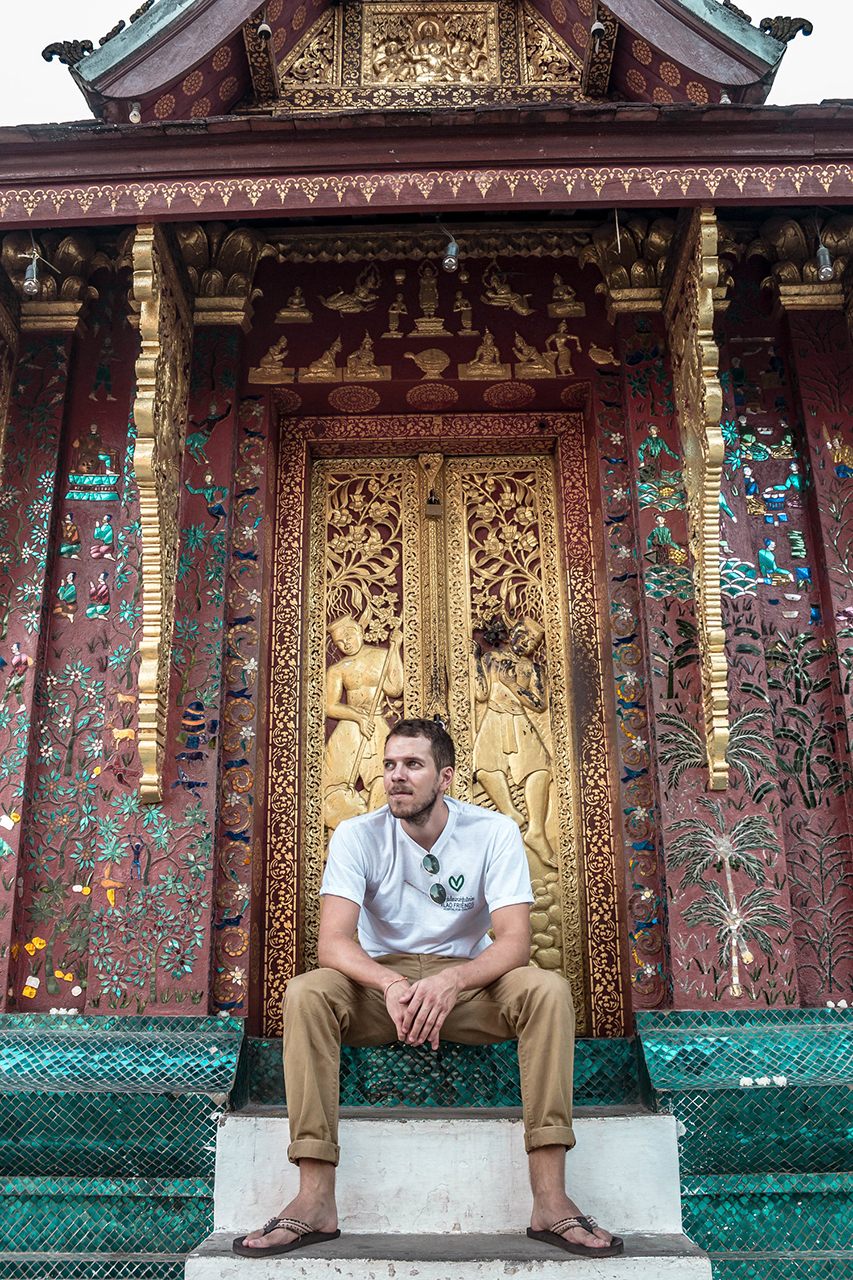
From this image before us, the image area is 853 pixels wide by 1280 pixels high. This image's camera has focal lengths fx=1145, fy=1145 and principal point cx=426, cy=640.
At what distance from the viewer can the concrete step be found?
3.20 m

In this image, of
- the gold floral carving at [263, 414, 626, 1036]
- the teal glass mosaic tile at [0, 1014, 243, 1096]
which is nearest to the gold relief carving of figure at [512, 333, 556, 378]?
the gold floral carving at [263, 414, 626, 1036]

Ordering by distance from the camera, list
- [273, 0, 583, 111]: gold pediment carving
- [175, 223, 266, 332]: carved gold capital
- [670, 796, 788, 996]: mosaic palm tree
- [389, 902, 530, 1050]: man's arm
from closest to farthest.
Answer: [389, 902, 530, 1050]: man's arm → [670, 796, 788, 996]: mosaic palm tree → [175, 223, 266, 332]: carved gold capital → [273, 0, 583, 111]: gold pediment carving

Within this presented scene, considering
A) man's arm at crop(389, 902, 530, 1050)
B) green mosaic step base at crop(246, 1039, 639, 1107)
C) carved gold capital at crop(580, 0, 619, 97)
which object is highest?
carved gold capital at crop(580, 0, 619, 97)

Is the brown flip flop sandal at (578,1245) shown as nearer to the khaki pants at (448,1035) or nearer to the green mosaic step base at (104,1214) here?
the khaki pants at (448,1035)

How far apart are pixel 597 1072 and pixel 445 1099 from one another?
2.05 feet

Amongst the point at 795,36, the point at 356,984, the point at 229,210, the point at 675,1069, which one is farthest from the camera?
the point at 795,36

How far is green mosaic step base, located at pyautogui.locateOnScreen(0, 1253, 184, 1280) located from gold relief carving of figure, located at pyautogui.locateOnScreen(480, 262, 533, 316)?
443 centimetres

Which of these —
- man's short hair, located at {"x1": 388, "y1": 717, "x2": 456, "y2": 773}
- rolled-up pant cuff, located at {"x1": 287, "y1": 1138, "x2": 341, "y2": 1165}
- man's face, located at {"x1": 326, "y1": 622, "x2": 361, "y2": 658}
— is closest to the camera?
rolled-up pant cuff, located at {"x1": 287, "y1": 1138, "x2": 341, "y2": 1165}

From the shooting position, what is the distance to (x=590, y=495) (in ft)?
18.9

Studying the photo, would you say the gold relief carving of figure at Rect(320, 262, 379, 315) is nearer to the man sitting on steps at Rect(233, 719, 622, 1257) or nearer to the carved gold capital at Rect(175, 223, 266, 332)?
the carved gold capital at Rect(175, 223, 266, 332)

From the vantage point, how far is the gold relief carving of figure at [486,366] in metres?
5.70

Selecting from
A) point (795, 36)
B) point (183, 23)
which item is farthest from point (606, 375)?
point (183, 23)

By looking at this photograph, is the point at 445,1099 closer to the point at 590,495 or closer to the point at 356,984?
the point at 356,984

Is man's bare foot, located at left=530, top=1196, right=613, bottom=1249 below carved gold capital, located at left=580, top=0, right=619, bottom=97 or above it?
below
